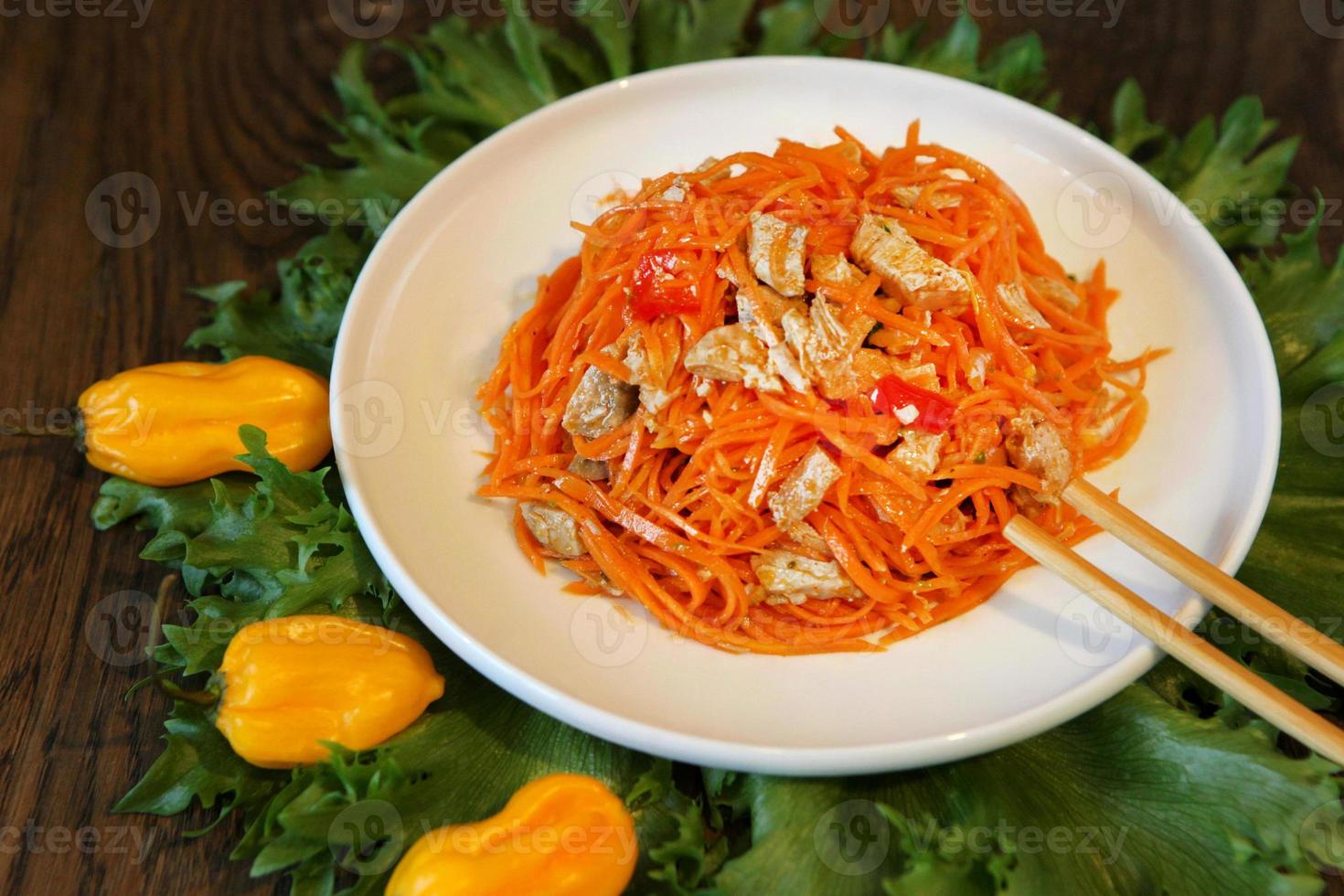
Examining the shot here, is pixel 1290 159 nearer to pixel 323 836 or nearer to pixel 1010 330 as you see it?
pixel 1010 330

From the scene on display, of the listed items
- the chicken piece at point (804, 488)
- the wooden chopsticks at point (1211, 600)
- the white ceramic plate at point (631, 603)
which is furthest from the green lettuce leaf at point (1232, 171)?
the chicken piece at point (804, 488)

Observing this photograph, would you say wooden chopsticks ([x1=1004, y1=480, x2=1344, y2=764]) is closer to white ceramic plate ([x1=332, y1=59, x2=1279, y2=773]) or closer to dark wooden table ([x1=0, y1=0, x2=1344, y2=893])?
white ceramic plate ([x1=332, y1=59, x2=1279, y2=773])

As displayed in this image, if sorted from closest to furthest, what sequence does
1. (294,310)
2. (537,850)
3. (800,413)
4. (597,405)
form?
(537,850) → (800,413) → (597,405) → (294,310)

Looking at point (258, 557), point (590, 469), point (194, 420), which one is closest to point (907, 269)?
point (590, 469)

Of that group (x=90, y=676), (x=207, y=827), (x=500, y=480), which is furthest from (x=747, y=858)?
(x=90, y=676)

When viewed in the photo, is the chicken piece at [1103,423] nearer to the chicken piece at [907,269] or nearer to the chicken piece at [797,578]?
the chicken piece at [907,269]

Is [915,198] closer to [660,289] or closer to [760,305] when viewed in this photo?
[760,305]
